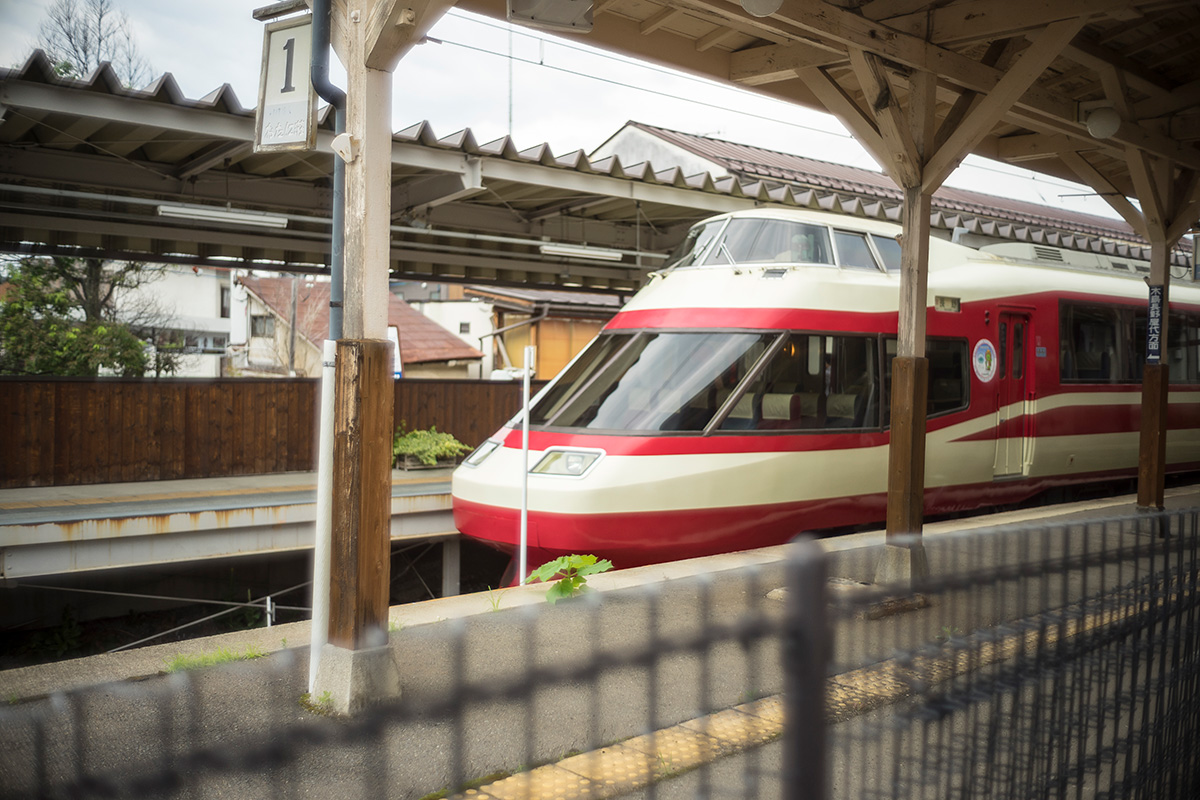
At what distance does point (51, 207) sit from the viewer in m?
10.3

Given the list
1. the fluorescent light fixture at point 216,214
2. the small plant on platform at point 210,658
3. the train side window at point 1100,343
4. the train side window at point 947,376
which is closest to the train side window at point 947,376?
the train side window at point 947,376

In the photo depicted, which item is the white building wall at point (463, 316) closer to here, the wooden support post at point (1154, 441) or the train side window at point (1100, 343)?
the train side window at point (1100, 343)

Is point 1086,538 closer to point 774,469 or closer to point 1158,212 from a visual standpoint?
point 774,469

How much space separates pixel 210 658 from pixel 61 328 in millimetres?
12024

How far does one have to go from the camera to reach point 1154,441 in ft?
32.6

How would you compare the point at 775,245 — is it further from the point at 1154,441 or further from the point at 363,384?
the point at 363,384

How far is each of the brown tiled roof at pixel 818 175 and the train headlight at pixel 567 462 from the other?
9.50 m

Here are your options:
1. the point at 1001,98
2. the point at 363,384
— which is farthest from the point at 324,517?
the point at 1001,98

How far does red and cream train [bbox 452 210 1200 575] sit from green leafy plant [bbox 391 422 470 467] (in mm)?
4522

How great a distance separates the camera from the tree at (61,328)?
48.3 feet

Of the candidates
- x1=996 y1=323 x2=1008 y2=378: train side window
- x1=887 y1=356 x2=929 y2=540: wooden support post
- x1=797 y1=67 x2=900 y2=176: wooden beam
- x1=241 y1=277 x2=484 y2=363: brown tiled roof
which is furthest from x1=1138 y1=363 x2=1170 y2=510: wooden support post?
x1=241 y1=277 x2=484 y2=363: brown tiled roof

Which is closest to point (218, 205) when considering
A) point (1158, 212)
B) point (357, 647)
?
point (357, 647)

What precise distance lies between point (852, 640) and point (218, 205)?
1051 cm

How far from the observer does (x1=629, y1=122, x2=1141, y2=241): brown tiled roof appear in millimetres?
17781
